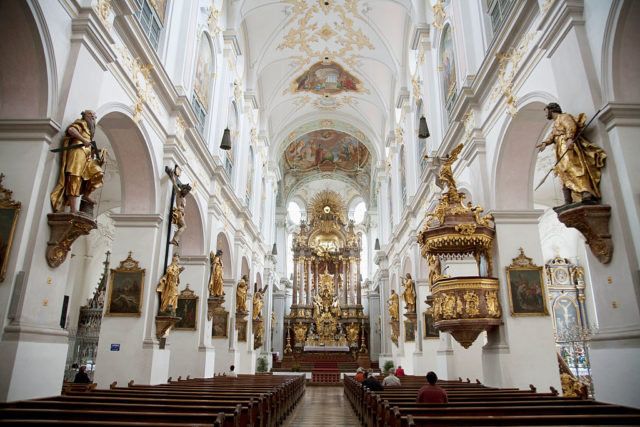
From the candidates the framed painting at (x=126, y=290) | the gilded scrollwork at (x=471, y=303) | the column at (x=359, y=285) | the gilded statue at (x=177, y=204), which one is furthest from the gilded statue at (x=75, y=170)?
the column at (x=359, y=285)

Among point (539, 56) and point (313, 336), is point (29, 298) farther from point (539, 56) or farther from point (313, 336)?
point (313, 336)

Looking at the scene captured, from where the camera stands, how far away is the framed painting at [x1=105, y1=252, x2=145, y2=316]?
818cm

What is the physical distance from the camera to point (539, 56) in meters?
6.71

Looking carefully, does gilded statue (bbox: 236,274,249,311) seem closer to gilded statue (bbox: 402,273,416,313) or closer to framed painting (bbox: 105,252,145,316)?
gilded statue (bbox: 402,273,416,313)

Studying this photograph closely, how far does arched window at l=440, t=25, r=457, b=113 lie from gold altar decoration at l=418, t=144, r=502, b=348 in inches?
140

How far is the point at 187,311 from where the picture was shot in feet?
36.3

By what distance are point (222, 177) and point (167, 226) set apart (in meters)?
3.98

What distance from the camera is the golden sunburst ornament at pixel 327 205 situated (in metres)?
31.2

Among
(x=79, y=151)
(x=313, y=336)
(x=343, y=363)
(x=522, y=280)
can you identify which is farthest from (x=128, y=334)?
(x=313, y=336)

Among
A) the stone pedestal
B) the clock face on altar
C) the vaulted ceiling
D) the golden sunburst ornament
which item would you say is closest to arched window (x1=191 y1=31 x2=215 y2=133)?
the vaulted ceiling

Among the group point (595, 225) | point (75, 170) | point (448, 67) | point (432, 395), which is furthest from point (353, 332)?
point (75, 170)

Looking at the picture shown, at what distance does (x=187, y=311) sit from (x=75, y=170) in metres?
6.52

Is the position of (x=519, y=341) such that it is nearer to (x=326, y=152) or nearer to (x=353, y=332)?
(x=353, y=332)

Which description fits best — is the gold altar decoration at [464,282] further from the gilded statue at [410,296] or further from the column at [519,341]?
the gilded statue at [410,296]
